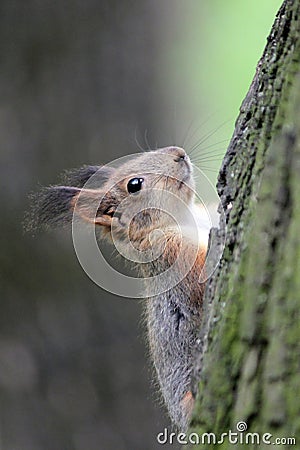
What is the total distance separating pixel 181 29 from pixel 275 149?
6.91ft

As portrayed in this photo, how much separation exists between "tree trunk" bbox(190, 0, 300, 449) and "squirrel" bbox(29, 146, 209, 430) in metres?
0.61

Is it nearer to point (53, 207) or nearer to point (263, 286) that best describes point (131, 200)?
point (53, 207)

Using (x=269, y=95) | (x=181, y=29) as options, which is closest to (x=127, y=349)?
(x=181, y=29)

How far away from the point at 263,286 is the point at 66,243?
1410 mm

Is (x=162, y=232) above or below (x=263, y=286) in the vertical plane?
below

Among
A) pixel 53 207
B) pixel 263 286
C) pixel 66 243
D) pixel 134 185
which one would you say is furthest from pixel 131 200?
pixel 263 286

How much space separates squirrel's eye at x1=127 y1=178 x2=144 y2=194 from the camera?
5.58 ft

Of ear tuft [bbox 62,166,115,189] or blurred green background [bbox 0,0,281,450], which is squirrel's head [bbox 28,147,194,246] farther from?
blurred green background [bbox 0,0,281,450]

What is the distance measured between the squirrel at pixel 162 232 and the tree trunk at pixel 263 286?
23.9 inches

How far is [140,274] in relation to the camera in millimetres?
1781

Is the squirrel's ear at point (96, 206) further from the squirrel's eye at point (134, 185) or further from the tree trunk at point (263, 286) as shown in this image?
the tree trunk at point (263, 286)

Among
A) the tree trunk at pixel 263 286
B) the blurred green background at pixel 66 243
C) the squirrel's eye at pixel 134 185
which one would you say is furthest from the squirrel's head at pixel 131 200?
the tree trunk at pixel 263 286

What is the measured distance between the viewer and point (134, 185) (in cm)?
171

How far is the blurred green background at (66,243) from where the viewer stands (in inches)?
87.8
